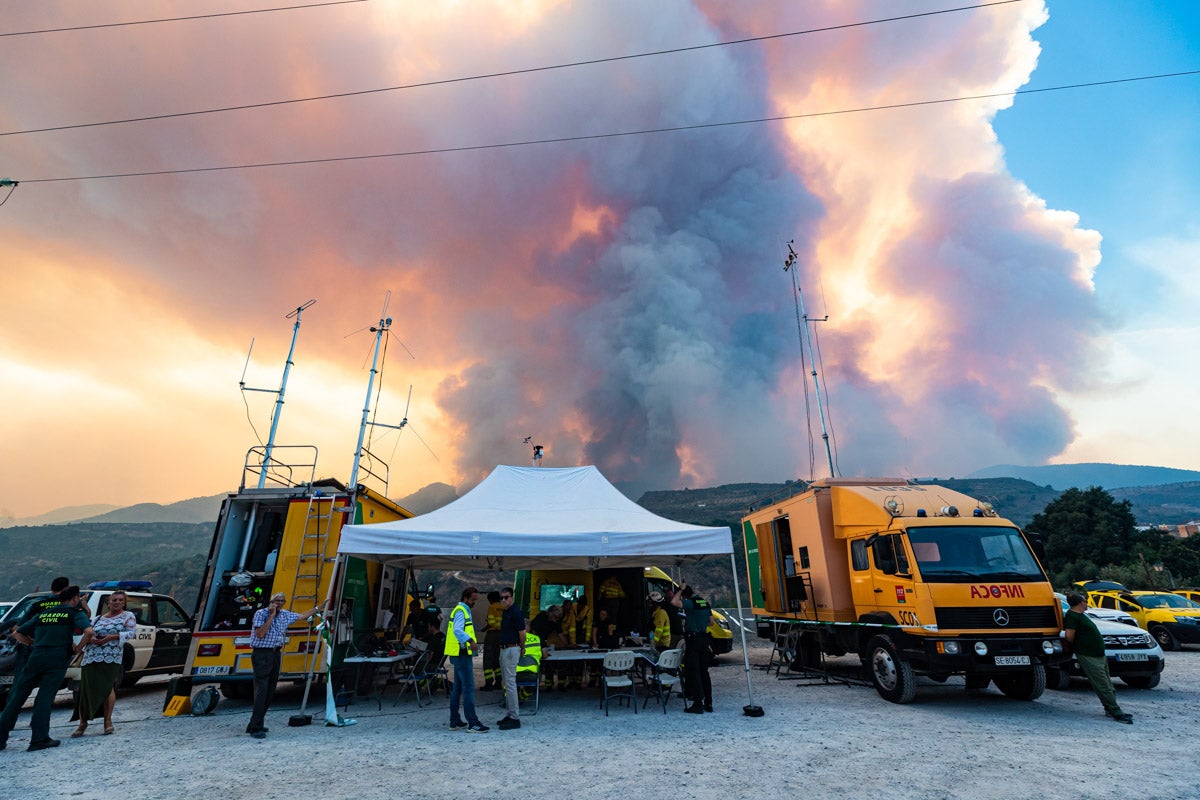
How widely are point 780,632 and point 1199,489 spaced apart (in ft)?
803

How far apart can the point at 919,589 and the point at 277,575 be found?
10058 mm

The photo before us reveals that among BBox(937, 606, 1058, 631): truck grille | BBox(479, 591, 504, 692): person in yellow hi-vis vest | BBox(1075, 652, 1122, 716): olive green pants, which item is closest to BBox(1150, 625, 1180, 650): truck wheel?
BBox(1075, 652, 1122, 716): olive green pants

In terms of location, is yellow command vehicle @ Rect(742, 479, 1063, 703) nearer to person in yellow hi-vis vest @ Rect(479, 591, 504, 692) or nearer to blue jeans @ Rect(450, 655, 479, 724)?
person in yellow hi-vis vest @ Rect(479, 591, 504, 692)

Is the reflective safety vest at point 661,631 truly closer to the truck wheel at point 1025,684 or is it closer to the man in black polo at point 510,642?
the man in black polo at point 510,642

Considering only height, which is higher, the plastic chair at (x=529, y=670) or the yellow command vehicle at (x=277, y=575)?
the yellow command vehicle at (x=277, y=575)

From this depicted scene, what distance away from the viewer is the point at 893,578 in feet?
29.7

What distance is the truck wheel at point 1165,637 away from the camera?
50.8ft

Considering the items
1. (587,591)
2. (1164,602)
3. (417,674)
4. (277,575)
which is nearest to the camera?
→ (277,575)

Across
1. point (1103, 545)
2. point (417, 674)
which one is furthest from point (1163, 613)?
point (1103, 545)

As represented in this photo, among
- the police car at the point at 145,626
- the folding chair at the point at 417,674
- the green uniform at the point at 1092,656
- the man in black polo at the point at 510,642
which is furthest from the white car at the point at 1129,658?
the police car at the point at 145,626

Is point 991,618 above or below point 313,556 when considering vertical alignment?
below

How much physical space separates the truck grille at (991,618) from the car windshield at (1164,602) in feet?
39.0

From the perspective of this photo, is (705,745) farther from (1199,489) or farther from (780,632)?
(1199,489)

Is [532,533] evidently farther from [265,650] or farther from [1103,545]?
[1103,545]
